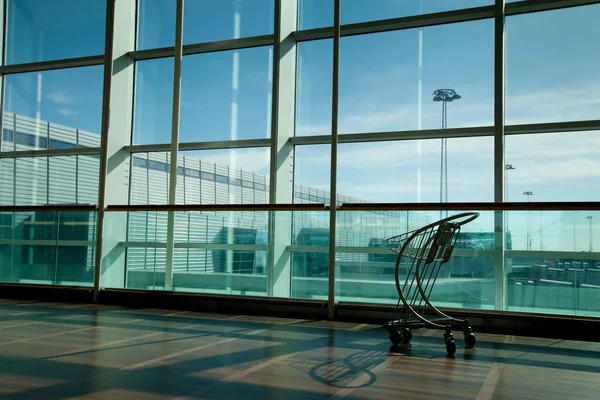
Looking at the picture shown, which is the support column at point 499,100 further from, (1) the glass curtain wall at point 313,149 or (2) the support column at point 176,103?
(2) the support column at point 176,103

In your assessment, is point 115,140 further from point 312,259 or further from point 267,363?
point 267,363

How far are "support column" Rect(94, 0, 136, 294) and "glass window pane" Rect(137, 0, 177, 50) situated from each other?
0.11 metres

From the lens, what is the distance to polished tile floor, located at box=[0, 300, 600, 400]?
2.65 meters

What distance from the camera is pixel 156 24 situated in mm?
7590

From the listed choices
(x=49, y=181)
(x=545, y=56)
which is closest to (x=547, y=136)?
(x=545, y=56)

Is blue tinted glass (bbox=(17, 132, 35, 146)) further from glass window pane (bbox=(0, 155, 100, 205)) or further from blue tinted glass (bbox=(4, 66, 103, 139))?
glass window pane (bbox=(0, 155, 100, 205))

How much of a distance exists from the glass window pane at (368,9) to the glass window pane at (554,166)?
1524mm

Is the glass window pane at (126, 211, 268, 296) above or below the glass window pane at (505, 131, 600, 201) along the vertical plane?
below

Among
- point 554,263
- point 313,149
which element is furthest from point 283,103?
point 554,263

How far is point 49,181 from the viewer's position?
26.4ft

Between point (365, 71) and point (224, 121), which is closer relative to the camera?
point (365, 71)

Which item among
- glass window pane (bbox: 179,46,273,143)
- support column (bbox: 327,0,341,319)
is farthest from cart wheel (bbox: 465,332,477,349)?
glass window pane (bbox: 179,46,273,143)

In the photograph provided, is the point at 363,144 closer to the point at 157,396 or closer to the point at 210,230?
the point at 210,230

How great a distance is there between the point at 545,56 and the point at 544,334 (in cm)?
284
